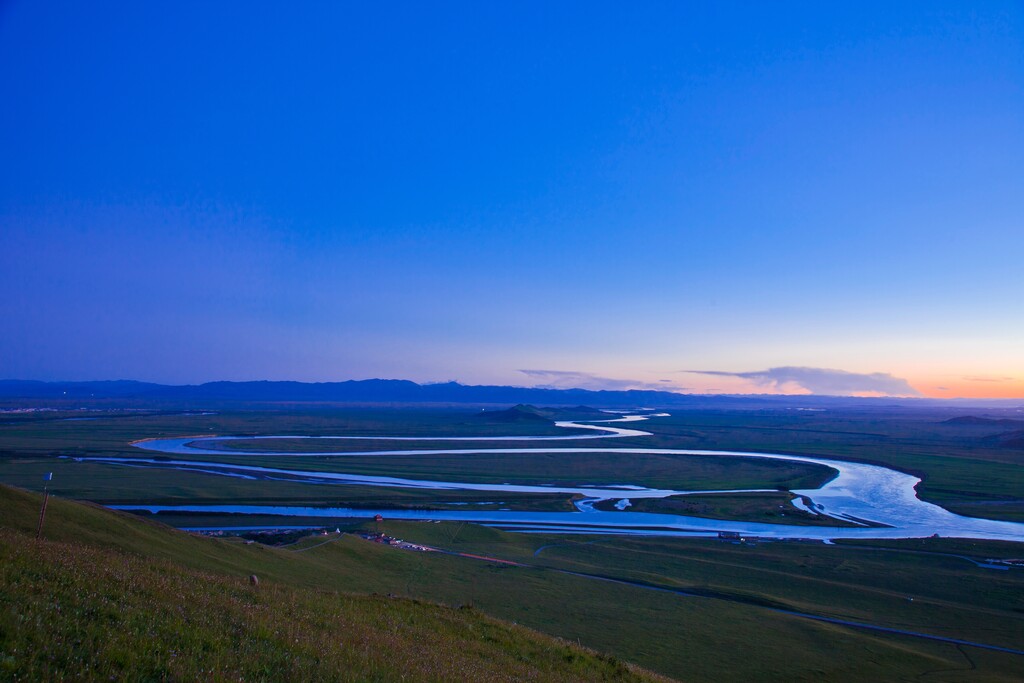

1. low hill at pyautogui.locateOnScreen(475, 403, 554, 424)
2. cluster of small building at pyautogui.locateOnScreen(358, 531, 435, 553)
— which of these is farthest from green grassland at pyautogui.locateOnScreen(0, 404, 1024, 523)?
low hill at pyautogui.locateOnScreen(475, 403, 554, 424)

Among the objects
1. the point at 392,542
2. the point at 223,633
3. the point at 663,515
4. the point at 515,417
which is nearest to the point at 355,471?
the point at 663,515

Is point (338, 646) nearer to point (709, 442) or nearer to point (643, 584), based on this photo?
point (643, 584)

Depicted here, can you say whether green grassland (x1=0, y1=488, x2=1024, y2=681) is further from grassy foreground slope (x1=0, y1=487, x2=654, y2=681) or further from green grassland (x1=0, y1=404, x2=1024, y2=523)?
green grassland (x1=0, y1=404, x2=1024, y2=523)

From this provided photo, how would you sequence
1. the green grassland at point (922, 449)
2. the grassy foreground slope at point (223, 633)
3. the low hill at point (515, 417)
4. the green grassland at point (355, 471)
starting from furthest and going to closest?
the low hill at point (515, 417) → the green grassland at point (922, 449) → the green grassland at point (355, 471) → the grassy foreground slope at point (223, 633)

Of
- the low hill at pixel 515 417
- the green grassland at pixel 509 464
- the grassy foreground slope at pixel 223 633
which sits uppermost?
the grassy foreground slope at pixel 223 633

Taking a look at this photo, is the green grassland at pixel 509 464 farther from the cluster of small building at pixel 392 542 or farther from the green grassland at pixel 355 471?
the cluster of small building at pixel 392 542

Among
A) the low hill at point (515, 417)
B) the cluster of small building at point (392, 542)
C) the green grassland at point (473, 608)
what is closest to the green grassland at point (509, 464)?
the cluster of small building at point (392, 542)

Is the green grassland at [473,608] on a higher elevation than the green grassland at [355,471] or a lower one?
higher
